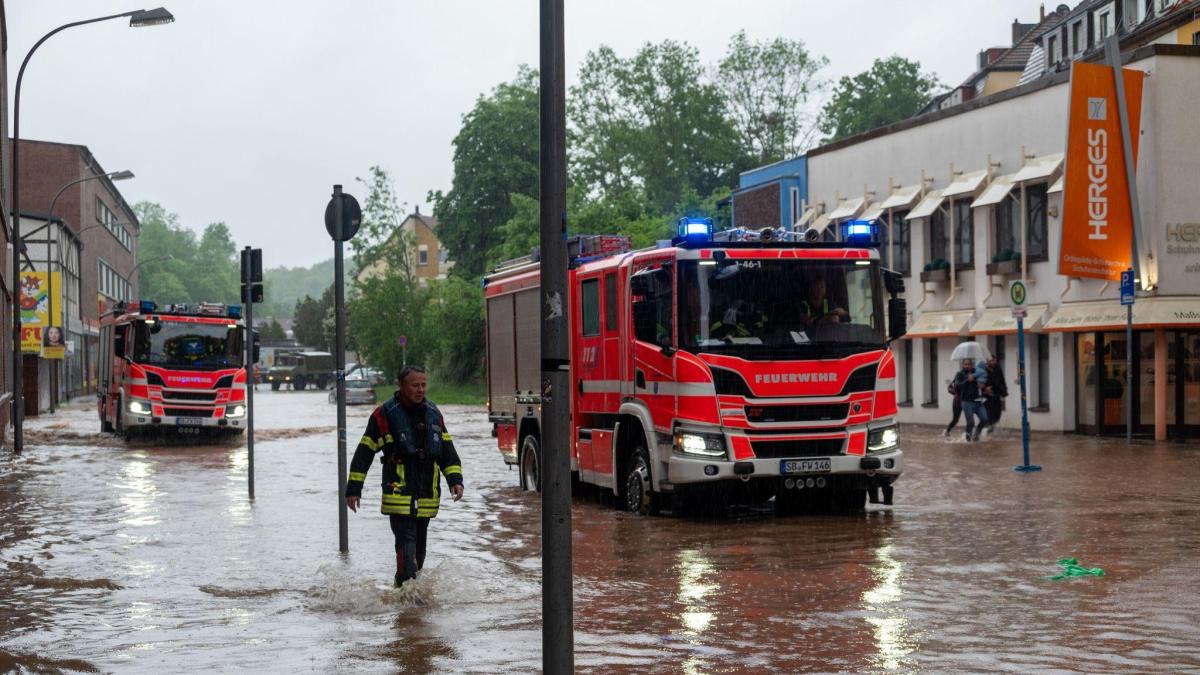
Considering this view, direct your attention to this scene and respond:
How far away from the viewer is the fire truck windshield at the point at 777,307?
15203 millimetres

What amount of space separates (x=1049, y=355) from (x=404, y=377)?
2608 centimetres

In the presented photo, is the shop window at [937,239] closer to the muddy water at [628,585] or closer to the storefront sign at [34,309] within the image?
the muddy water at [628,585]

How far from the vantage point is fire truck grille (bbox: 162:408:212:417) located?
3212cm

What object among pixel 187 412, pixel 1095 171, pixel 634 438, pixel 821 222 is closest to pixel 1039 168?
pixel 1095 171

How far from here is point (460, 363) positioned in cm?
7419

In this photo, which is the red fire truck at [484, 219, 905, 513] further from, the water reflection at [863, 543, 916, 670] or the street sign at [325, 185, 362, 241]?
the street sign at [325, 185, 362, 241]

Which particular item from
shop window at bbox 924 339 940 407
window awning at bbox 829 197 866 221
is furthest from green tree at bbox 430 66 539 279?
shop window at bbox 924 339 940 407

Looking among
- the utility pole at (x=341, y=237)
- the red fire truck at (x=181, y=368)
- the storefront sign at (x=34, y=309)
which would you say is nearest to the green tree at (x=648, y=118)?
the storefront sign at (x=34, y=309)

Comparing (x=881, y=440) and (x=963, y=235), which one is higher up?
(x=963, y=235)

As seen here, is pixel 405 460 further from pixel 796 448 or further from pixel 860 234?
pixel 860 234

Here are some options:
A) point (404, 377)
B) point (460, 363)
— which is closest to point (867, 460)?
point (404, 377)

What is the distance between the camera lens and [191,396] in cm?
3231

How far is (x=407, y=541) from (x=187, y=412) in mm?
23116

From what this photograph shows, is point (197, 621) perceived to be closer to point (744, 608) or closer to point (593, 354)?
point (744, 608)
